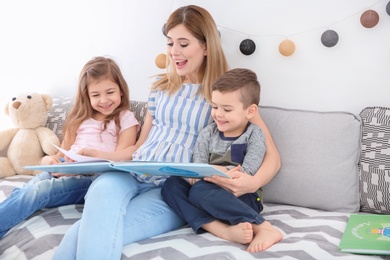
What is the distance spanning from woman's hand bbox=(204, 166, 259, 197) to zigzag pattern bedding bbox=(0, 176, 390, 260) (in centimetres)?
15

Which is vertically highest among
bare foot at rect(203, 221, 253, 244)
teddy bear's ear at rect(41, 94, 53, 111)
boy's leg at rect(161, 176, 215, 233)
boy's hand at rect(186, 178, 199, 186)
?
teddy bear's ear at rect(41, 94, 53, 111)

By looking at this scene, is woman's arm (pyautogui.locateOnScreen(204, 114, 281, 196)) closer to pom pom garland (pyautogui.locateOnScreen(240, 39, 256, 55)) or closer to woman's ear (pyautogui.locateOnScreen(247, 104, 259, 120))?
woman's ear (pyautogui.locateOnScreen(247, 104, 259, 120))

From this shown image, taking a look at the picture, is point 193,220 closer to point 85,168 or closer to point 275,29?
point 85,168

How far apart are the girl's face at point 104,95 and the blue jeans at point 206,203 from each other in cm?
49

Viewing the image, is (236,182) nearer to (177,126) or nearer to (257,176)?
(257,176)

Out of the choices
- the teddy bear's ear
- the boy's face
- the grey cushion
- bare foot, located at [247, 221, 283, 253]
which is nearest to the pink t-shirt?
the teddy bear's ear

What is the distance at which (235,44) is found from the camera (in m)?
2.03

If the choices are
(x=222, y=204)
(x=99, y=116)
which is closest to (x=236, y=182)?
(x=222, y=204)

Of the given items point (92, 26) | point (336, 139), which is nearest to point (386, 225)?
point (336, 139)

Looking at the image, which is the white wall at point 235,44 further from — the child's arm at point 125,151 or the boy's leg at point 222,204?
the boy's leg at point 222,204

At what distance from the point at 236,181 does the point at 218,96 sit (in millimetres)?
299

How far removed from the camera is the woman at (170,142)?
1.36 meters

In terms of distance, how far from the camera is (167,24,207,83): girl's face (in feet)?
5.78

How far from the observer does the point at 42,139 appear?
214 centimetres
